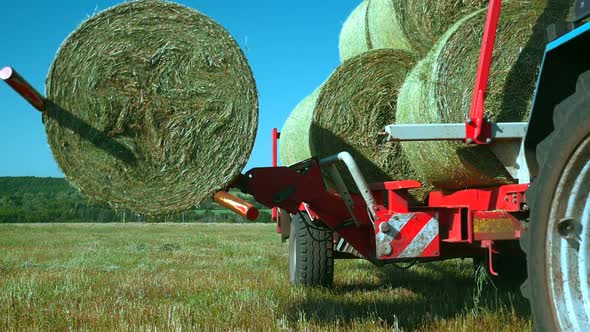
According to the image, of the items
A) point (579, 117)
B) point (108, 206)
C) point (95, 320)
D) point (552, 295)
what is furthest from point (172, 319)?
point (579, 117)

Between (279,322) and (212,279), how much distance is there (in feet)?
9.03

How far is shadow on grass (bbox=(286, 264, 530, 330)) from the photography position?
4180 mm

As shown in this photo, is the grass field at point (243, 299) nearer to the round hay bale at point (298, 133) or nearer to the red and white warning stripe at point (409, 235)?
the red and white warning stripe at point (409, 235)

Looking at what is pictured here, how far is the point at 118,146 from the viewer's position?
354 centimetres

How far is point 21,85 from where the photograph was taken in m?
3.22

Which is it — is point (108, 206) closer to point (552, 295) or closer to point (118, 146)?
point (118, 146)

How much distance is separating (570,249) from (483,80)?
4.77 ft

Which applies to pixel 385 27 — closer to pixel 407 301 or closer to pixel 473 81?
pixel 473 81

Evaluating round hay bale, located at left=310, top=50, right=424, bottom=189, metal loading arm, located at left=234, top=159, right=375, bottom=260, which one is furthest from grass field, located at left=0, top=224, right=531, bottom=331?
round hay bale, located at left=310, top=50, right=424, bottom=189

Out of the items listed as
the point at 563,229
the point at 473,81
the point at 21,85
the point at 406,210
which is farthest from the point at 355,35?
the point at 563,229

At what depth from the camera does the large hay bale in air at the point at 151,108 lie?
349 cm

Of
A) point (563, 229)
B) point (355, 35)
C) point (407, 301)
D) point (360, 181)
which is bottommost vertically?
point (407, 301)

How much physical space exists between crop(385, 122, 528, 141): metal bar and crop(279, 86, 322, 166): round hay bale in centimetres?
152

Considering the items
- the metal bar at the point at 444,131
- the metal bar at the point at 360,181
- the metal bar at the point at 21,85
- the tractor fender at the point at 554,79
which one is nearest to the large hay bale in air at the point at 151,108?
the metal bar at the point at 21,85
